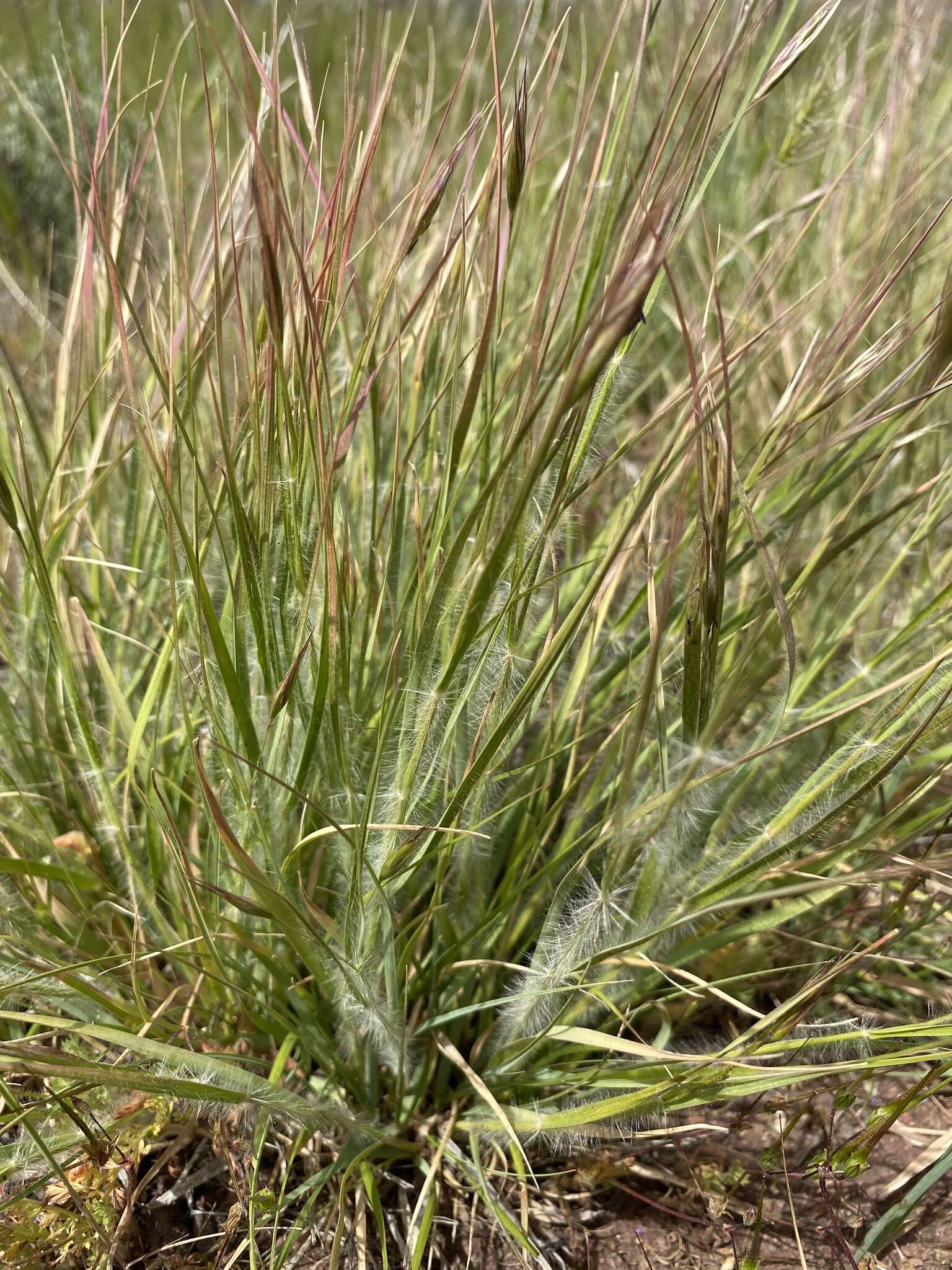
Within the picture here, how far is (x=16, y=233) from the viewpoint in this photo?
169 cm

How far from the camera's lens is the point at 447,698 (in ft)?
2.60

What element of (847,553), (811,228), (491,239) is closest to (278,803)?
(491,239)

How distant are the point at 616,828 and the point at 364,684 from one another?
0.33 meters

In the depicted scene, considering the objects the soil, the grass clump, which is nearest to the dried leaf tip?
the grass clump

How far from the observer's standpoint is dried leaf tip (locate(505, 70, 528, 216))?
61 centimetres

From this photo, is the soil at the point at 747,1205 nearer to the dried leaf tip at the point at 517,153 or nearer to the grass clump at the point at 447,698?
the grass clump at the point at 447,698

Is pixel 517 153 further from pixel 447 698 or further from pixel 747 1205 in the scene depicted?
pixel 747 1205

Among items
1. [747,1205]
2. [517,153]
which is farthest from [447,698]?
[747,1205]

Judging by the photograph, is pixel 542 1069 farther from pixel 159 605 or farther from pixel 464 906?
pixel 159 605

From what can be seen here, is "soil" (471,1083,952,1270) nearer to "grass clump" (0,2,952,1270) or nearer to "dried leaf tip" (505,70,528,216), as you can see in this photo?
"grass clump" (0,2,952,1270)

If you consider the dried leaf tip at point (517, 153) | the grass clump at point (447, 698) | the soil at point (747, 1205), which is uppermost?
the dried leaf tip at point (517, 153)

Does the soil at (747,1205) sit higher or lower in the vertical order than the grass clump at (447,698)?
lower

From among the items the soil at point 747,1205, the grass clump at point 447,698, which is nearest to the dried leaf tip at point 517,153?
the grass clump at point 447,698

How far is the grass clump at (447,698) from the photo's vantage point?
2.24ft
